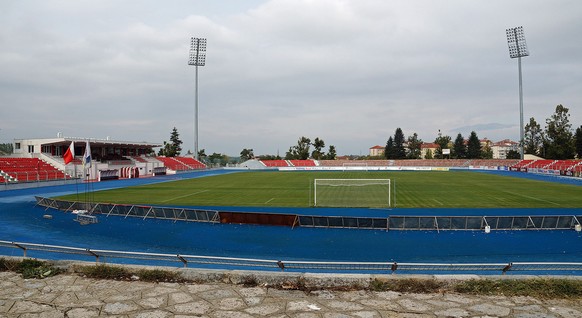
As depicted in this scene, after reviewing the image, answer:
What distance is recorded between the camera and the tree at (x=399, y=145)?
121062 mm

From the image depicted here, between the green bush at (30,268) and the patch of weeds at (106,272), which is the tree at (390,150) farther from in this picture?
the green bush at (30,268)

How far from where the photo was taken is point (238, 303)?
5.02m

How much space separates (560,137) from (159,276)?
99.1 metres

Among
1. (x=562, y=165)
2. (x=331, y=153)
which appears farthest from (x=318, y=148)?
(x=562, y=165)

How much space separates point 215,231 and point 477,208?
16056mm

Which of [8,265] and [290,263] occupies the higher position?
[8,265]

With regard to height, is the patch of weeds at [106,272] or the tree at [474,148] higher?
the tree at [474,148]

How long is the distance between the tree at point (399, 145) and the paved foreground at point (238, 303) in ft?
392

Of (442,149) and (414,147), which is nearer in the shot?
(442,149)

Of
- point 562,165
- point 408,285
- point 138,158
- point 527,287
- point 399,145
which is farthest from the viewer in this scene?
point 399,145

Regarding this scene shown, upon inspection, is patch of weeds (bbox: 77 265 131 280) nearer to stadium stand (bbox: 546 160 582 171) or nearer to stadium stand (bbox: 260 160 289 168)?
stadium stand (bbox: 546 160 582 171)

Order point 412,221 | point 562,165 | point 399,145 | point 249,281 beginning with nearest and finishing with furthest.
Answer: point 249,281
point 412,221
point 562,165
point 399,145

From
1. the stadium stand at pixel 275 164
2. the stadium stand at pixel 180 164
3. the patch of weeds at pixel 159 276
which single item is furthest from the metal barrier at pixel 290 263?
the stadium stand at pixel 275 164

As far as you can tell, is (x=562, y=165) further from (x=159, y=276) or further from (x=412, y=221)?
(x=159, y=276)
